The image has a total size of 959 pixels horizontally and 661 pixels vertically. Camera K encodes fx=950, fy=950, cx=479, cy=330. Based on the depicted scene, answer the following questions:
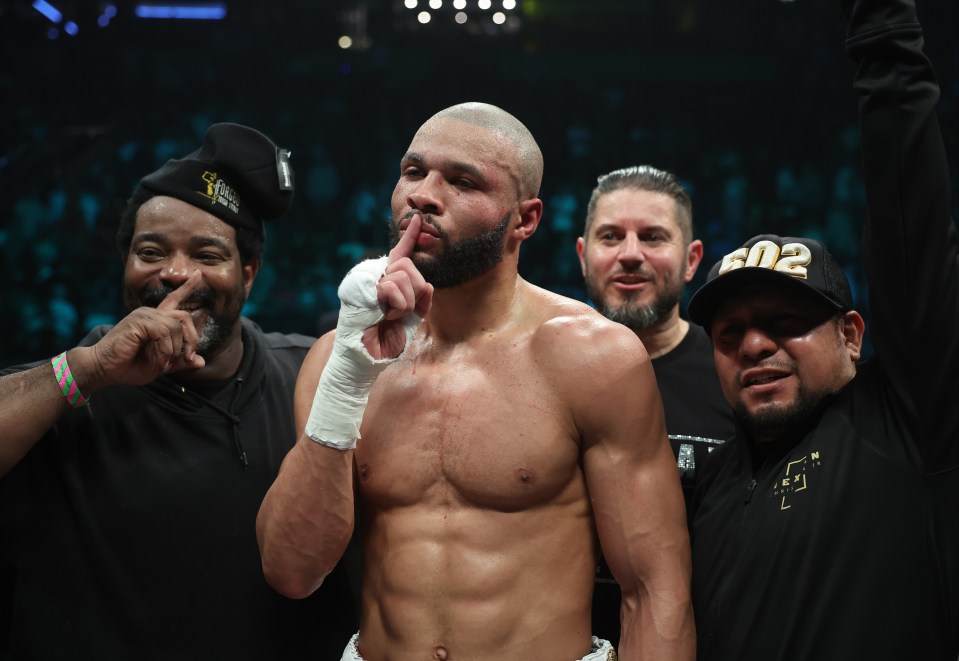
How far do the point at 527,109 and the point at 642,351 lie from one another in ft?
13.4

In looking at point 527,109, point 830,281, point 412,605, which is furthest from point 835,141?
point 412,605

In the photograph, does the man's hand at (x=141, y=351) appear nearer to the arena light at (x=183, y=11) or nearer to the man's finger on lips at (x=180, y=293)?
the man's finger on lips at (x=180, y=293)

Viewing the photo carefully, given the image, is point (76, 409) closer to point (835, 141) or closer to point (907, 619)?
point (907, 619)

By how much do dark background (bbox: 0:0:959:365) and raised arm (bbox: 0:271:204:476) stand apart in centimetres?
327

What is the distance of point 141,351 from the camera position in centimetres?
172

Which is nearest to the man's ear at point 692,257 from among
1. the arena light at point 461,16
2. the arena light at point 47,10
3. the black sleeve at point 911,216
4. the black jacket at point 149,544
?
the black sleeve at point 911,216

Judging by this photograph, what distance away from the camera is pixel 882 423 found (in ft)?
4.66

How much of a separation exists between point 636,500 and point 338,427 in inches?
18.6

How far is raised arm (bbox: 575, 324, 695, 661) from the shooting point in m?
1.46

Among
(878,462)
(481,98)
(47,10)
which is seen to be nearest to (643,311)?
(878,462)

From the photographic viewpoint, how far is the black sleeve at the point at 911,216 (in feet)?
4.30

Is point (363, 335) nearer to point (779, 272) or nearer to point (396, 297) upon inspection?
point (396, 297)

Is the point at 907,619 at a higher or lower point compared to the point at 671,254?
lower

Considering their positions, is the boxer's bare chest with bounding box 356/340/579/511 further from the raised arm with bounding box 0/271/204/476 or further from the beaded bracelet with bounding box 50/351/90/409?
the beaded bracelet with bounding box 50/351/90/409
